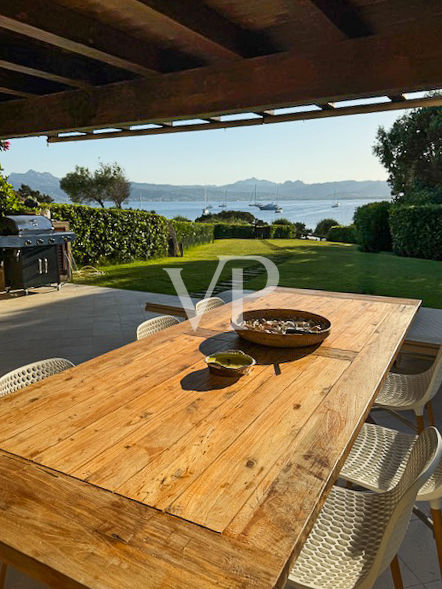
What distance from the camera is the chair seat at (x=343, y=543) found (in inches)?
46.5

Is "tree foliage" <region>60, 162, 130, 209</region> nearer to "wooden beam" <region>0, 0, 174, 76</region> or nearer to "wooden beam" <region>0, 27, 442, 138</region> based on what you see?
"wooden beam" <region>0, 27, 442, 138</region>

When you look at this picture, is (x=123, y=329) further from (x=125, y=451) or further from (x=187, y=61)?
(x=125, y=451)

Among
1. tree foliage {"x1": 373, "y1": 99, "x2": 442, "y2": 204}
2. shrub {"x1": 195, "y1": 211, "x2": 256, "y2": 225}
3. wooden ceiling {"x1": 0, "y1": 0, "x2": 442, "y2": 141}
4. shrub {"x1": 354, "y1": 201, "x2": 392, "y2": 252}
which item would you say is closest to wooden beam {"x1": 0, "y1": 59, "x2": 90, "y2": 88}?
wooden ceiling {"x1": 0, "y1": 0, "x2": 442, "y2": 141}

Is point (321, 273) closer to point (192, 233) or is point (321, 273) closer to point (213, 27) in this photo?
point (192, 233)

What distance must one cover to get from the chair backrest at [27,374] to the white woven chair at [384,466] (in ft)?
4.02

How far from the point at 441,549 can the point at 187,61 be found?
284 cm

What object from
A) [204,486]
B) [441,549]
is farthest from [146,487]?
[441,549]

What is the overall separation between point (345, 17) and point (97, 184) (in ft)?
87.2

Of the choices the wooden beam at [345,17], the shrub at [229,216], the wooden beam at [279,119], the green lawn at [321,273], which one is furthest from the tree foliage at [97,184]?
the wooden beam at [345,17]

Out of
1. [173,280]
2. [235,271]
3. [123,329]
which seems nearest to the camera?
[123,329]

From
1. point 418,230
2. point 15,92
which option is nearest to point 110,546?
point 15,92

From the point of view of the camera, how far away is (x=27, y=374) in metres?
1.81

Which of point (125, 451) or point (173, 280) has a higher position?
point (125, 451)

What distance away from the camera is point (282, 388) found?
1576 mm
